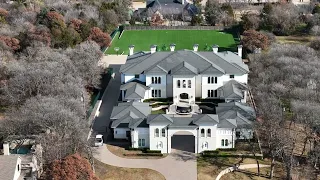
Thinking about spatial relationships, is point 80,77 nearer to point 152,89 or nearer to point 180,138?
point 152,89

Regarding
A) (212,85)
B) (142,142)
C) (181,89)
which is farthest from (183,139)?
(212,85)

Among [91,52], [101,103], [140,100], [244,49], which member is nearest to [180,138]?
[140,100]

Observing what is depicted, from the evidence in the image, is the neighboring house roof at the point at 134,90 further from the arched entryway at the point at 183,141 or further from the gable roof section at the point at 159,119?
the gable roof section at the point at 159,119

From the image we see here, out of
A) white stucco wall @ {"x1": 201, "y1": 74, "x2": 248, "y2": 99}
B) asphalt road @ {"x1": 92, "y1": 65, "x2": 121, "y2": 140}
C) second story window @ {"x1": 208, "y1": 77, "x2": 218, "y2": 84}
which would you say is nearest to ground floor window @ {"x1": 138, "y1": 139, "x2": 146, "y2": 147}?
asphalt road @ {"x1": 92, "y1": 65, "x2": 121, "y2": 140}

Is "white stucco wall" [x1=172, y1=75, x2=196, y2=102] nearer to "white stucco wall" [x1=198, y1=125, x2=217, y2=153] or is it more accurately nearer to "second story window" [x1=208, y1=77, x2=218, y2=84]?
"second story window" [x1=208, y1=77, x2=218, y2=84]

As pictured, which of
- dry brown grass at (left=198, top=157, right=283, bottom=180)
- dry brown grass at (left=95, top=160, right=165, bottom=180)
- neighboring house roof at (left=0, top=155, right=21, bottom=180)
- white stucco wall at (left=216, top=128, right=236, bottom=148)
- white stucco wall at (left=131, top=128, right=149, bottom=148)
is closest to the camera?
neighboring house roof at (left=0, top=155, right=21, bottom=180)

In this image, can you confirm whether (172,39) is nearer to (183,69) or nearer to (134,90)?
(183,69)
